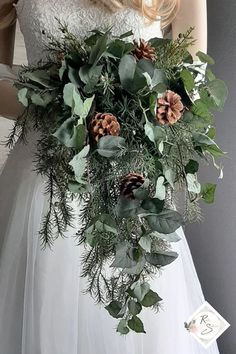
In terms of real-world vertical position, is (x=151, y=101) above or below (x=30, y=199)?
above

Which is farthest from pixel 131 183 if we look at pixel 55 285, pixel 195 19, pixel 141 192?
pixel 195 19

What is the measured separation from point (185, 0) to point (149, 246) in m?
0.43

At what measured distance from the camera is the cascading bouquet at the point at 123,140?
53 cm

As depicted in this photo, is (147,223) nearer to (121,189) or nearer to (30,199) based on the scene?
(121,189)

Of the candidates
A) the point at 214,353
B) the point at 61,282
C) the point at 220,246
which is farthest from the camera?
the point at 220,246

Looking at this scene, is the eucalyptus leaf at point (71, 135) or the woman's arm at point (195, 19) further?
the woman's arm at point (195, 19)

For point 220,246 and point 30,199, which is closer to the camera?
point 30,199

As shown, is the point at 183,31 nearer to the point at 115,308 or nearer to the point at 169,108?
the point at 169,108

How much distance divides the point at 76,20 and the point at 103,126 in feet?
0.94

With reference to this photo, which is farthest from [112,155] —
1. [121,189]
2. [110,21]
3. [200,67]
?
[110,21]

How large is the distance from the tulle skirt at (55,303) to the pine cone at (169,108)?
27cm

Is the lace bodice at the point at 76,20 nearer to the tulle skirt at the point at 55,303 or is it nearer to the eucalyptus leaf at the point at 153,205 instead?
the tulle skirt at the point at 55,303

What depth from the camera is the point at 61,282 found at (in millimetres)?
708

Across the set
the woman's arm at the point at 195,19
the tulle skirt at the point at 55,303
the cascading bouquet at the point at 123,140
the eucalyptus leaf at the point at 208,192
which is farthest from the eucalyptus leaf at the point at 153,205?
the woman's arm at the point at 195,19
